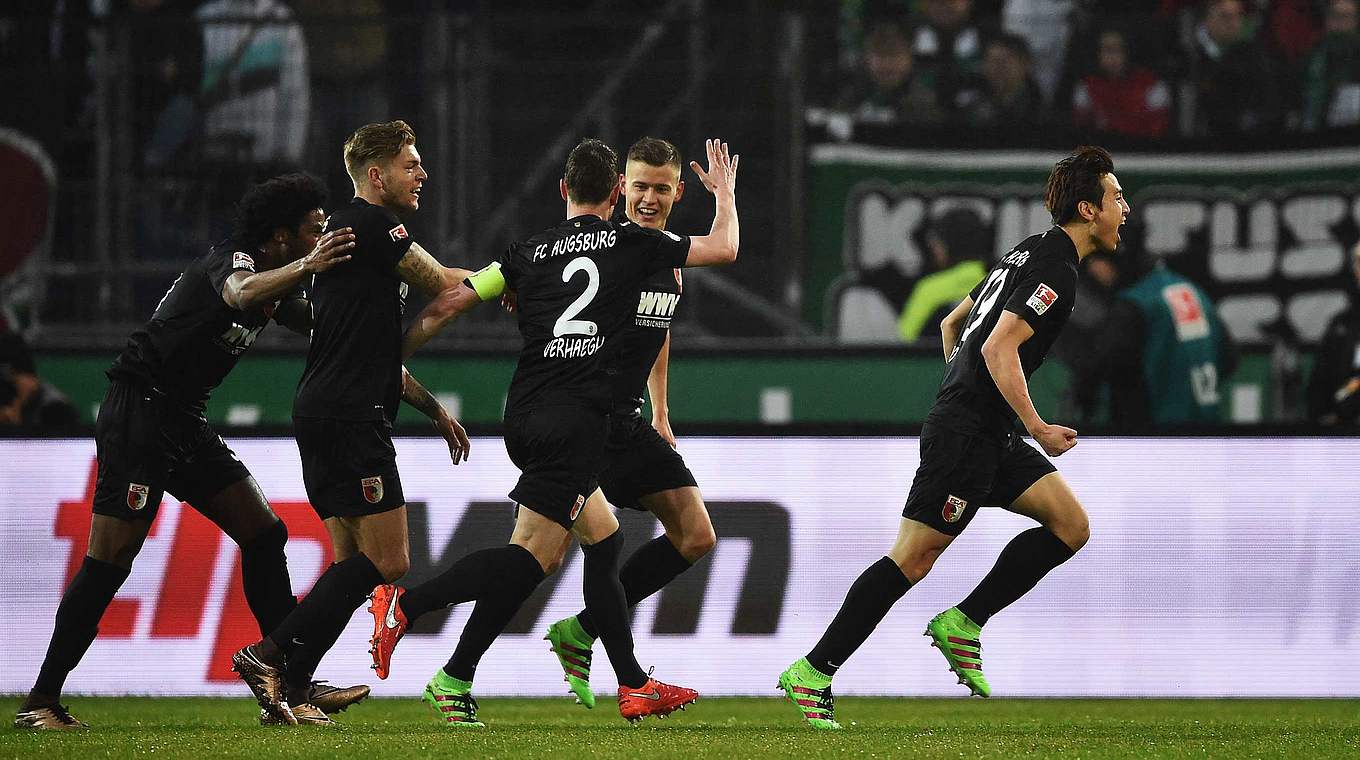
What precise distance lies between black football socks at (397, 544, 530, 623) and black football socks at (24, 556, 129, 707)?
3.74ft

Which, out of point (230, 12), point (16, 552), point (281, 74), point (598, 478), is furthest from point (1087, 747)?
point (230, 12)

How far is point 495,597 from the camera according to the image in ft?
18.7

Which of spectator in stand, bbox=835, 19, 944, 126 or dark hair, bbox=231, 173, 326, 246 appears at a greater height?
spectator in stand, bbox=835, 19, 944, 126

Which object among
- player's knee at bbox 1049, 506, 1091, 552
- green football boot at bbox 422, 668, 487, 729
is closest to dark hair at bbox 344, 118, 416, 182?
green football boot at bbox 422, 668, 487, 729

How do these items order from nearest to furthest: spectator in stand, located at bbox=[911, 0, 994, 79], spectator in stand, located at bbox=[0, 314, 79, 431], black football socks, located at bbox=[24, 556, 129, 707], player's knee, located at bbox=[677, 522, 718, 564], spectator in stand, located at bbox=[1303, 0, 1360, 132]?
black football socks, located at bbox=[24, 556, 129, 707], player's knee, located at bbox=[677, 522, 718, 564], spectator in stand, located at bbox=[0, 314, 79, 431], spectator in stand, located at bbox=[1303, 0, 1360, 132], spectator in stand, located at bbox=[911, 0, 994, 79]

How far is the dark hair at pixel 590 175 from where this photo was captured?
5.92 meters

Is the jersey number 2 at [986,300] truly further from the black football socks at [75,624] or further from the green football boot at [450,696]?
the black football socks at [75,624]

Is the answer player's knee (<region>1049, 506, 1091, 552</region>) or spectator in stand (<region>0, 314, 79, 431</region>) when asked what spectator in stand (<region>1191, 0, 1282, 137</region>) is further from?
Result: spectator in stand (<region>0, 314, 79, 431</region>)

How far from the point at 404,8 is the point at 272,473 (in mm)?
4909

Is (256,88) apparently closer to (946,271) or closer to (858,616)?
(946,271)

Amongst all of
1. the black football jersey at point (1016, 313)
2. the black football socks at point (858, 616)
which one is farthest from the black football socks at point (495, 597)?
the black football jersey at point (1016, 313)

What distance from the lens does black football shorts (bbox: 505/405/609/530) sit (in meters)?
5.71

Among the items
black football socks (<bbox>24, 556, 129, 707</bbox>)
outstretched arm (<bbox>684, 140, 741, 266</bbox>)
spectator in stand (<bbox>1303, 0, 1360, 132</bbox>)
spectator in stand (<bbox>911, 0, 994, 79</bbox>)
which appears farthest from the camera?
spectator in stand (<bbox>911, 0, 994, 79</bbox>)

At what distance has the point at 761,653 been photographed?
7.73 metres
